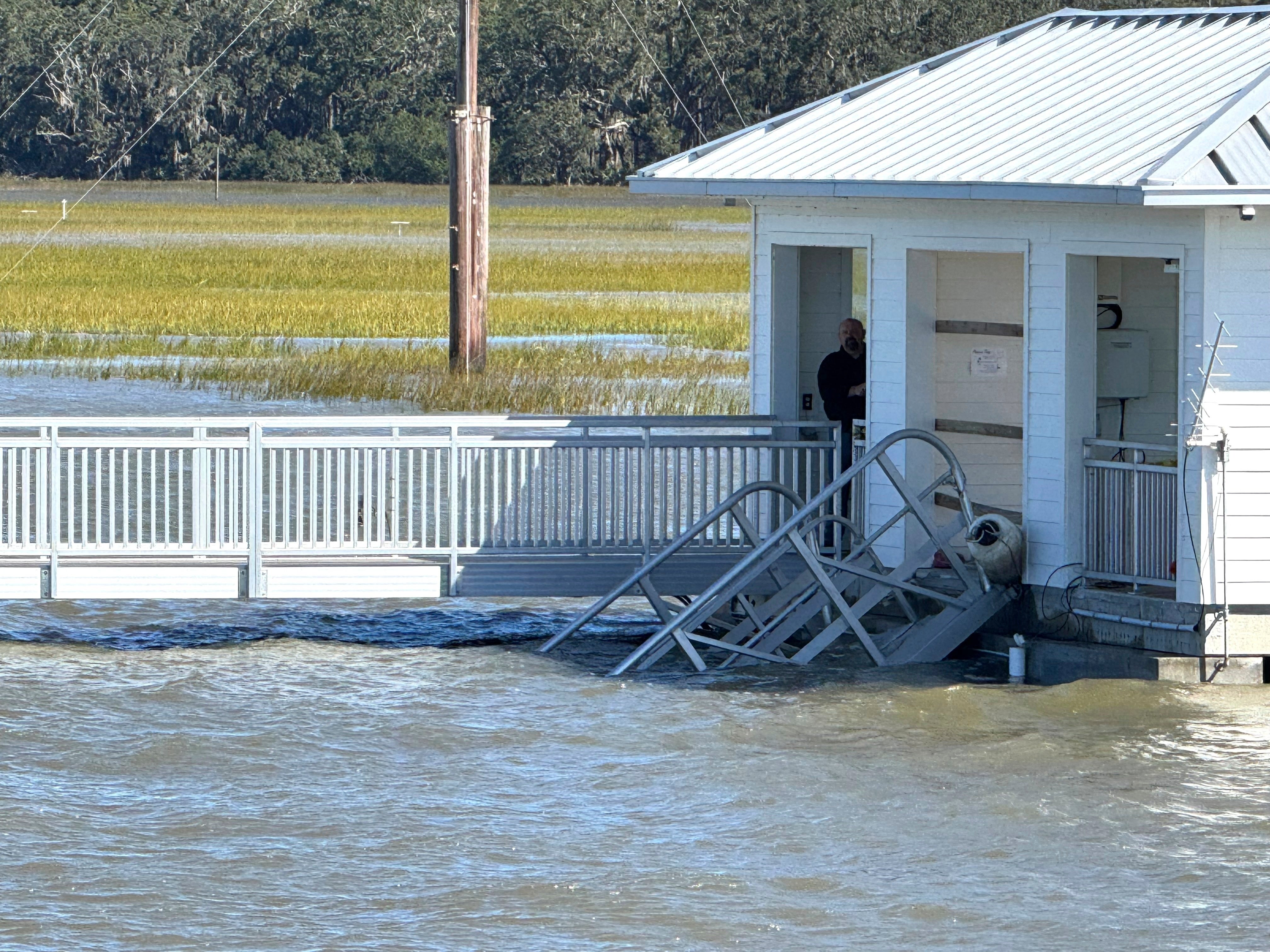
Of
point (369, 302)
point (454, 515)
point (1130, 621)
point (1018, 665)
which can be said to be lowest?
point (1018, 665)

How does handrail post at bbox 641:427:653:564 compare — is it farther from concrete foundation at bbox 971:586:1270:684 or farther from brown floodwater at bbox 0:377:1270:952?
concrete foundation at bbox 971:586:1270:684

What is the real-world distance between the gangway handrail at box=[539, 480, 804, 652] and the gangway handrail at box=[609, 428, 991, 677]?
0.78 feet

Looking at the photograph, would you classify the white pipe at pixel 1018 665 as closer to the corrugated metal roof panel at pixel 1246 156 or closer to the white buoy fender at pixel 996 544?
A: the white buoy fender at pixel 996 544

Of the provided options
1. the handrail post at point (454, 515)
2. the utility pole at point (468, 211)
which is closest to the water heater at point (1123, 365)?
the handrail post at point (454, 515)

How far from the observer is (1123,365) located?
1393cm

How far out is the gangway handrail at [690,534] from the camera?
13.9 metres


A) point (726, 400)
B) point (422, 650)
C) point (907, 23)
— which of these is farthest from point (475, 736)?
point (907, 23)

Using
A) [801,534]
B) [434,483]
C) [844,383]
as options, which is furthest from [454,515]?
[844,383]

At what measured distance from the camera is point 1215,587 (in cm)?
1263

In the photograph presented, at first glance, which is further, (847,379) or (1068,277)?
(847,379)

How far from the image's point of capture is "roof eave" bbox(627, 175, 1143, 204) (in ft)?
39.7

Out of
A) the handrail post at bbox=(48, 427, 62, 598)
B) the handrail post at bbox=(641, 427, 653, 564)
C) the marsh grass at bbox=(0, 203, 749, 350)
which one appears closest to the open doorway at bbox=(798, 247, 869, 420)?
the handrail post at bbox=(641, 427, 653, 564)

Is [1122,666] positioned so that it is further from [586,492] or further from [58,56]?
[58,56]

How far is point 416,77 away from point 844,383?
309ft
